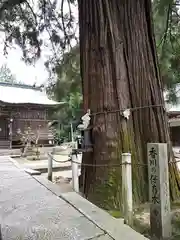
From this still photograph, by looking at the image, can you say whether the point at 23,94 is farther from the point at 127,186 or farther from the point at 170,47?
the point at 127,186

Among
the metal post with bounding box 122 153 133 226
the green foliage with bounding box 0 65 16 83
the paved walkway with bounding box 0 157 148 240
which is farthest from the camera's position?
the green foliage with bounding box 0 65 16 83

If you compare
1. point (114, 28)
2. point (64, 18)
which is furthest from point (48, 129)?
point (114, 28)

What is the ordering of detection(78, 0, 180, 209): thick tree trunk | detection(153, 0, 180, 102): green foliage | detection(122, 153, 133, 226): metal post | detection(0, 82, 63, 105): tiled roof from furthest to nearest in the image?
detection(0, 82, 63, 105): tiled roof → detection(153, 0, 180, 102): green foliage → detection(78, 0, 180, 209): thick tree trunk → detection(122, 153, 133, 226): metal post

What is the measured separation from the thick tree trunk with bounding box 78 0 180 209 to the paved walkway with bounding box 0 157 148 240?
0.62m

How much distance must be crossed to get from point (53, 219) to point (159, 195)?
1034 mm

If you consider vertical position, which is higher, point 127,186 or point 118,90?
point 118,90

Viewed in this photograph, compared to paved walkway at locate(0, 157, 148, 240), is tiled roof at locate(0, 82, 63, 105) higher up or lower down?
higher up

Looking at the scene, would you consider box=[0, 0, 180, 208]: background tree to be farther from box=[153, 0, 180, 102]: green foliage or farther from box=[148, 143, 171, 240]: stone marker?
box=[153, 0, 180, 102]: green foliage

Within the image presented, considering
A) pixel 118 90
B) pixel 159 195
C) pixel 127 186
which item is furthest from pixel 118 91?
pixel 159 195

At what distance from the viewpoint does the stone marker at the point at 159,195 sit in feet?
8.39

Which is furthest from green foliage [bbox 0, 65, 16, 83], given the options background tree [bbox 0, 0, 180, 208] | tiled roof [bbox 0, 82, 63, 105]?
background tree [bbox 0, 0, 180, 208]

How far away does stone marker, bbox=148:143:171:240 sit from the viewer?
8.39ft

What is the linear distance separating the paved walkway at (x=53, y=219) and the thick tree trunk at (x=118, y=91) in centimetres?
62

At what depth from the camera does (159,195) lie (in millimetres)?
2602
